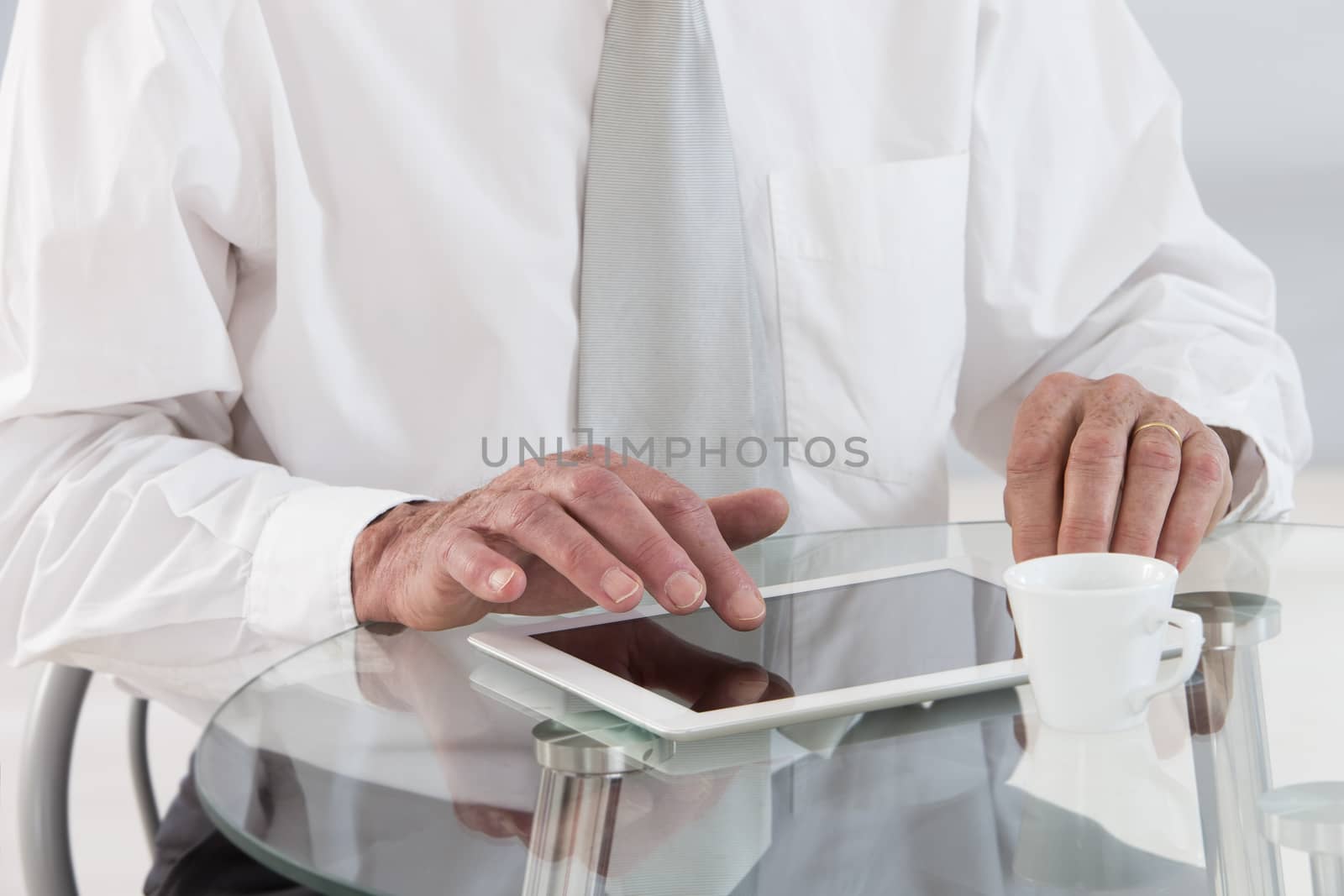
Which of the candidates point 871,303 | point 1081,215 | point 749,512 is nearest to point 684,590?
point 749,512

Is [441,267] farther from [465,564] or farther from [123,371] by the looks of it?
[465,564]

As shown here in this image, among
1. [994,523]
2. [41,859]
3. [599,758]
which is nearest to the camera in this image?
[599,758]

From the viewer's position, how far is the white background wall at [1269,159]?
2621 mm

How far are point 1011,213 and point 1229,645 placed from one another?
2.43 ft

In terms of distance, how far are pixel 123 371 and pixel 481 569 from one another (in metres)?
0.45

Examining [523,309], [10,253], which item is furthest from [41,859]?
[523,309]

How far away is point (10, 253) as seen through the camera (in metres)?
1.02

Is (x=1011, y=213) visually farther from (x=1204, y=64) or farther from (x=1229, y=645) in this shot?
(x=1204, y=64)

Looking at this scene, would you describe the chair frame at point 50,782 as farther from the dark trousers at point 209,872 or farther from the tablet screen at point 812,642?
the tablet screen at point 812,642

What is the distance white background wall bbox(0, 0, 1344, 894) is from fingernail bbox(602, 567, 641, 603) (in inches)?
75.3

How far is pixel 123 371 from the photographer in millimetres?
1028

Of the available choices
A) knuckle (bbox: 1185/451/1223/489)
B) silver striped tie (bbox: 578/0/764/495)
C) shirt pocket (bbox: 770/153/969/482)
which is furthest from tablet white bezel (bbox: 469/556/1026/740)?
shirt pocket (bbox: 770/153/969/482)

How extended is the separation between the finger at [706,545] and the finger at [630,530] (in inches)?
0.5

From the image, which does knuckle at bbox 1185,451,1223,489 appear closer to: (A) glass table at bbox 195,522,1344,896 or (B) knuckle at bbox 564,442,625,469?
(A) glass table at bbox 195,522,1344,896
